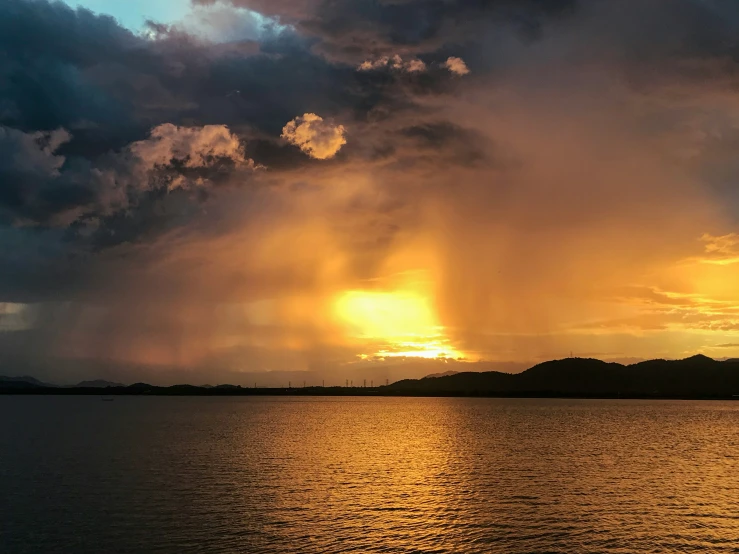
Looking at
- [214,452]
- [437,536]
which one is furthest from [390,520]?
[214,452]

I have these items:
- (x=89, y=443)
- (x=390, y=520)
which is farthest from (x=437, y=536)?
(x=89, y=443)

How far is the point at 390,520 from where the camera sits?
6166cm

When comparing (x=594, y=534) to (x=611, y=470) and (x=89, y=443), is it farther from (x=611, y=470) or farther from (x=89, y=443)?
(x=89, y=443)

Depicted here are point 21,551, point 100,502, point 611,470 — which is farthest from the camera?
point 611,470

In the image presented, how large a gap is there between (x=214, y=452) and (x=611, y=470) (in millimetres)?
73647

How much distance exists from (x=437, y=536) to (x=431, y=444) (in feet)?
298

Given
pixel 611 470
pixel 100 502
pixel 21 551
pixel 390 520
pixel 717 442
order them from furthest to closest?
pixel 717 442, pixel 611 470, pixel 100 502, pixel 390 520, pixel 21 551

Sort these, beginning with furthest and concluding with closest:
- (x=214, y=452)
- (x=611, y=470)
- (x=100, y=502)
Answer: (x=214, y=452) < (x=611, y=470) < (x=100, y=502)

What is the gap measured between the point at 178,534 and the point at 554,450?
303 ft

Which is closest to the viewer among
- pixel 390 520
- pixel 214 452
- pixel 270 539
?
pixel 270 539

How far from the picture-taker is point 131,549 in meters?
50.4

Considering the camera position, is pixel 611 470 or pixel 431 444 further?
pixel 431 444

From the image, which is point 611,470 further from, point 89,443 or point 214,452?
point 89,443

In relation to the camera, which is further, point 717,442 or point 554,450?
point 717,442
